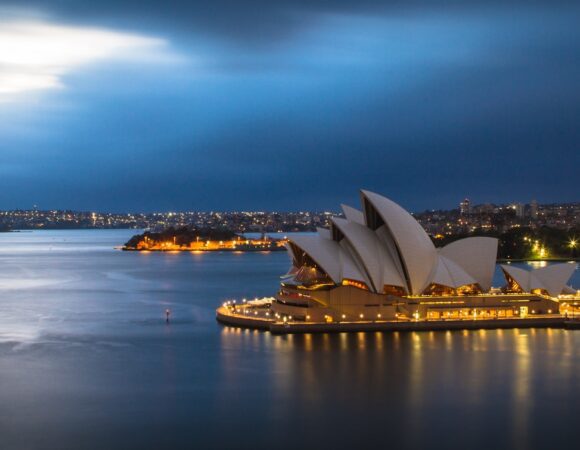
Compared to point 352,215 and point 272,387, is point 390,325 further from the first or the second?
point 272,387

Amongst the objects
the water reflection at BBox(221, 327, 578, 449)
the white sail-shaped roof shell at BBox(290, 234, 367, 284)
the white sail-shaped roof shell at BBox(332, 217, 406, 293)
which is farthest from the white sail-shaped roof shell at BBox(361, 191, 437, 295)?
the water reflection at BBox(221, 327, 578, 449)

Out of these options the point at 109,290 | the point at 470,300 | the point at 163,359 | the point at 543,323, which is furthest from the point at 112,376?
the point at 109,290

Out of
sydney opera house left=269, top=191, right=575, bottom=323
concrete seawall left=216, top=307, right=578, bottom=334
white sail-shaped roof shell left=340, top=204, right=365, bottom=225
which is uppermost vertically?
white sail-shaped roof shell left=340, top=204, right=365, bottom=225

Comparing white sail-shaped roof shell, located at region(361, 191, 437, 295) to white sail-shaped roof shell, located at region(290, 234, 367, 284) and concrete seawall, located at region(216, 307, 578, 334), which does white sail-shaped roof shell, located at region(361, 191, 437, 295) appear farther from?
white sail-shaped roof shell, located at region(290, 234, 367, 284)

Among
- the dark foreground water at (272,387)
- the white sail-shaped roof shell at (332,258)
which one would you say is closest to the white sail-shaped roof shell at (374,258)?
the white sail-shaped roof shell at (332,258)

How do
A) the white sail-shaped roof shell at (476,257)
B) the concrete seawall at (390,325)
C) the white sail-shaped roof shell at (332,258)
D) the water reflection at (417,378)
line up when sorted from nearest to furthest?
the water reflection at (417,378) < the concrete seawall at (390,325) < the white sail-shaped roof shell at (332,258) < the white sail-shaped roof shell at (476,257)

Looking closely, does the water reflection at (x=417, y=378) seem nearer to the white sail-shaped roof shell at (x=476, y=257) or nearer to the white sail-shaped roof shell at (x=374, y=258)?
the white sail-shaped roof shell at (x=374, y=258)

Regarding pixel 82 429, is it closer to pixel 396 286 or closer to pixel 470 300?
pixel 396 286
